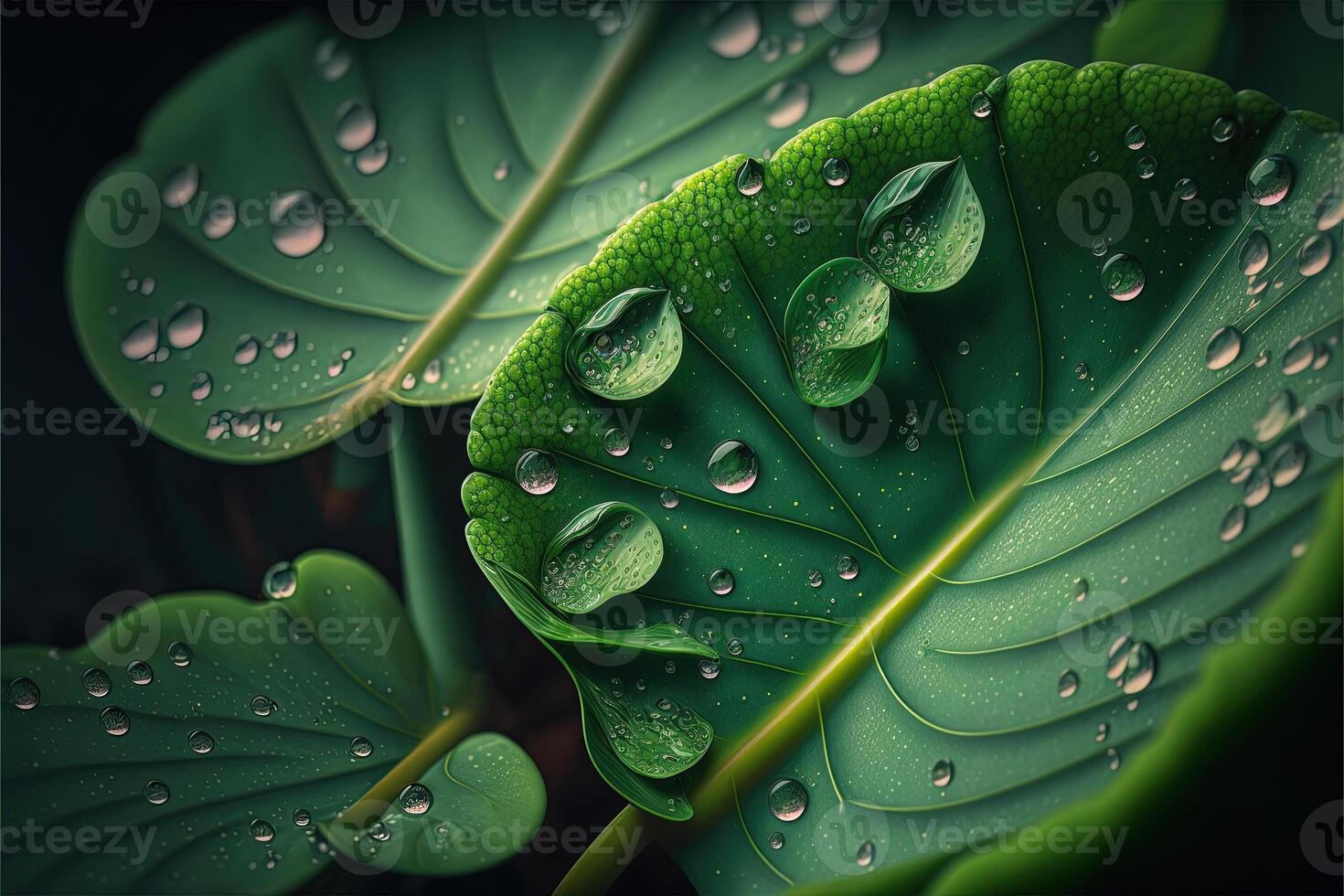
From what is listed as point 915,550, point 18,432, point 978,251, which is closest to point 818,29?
point 978,251

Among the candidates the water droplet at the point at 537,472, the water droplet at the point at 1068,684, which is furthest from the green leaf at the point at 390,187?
the water droplet at the point at 1068,684

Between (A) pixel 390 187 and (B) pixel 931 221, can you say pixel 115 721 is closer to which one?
(A) pixel 390 187

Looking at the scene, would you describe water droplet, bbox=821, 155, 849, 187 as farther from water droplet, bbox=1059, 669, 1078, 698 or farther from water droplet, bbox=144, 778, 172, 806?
water droplet, bbox=144, 778, 172, 806

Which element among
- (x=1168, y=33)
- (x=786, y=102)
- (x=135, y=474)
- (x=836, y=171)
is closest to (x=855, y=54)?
(x=786, y=102)

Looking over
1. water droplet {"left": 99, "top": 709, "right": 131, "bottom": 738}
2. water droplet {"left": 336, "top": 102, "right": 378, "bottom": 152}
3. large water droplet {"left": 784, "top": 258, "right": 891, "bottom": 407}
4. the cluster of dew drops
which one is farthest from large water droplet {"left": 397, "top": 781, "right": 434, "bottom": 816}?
water droplet {"left": 336, "top": 102, "right": 378, "bottom": 152}

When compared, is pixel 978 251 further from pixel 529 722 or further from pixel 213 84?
pixel 213 84
